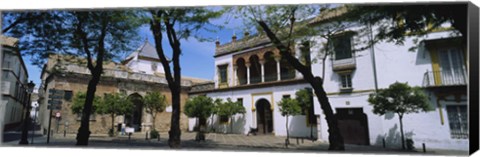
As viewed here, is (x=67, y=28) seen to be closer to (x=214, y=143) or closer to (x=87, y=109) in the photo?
(x=87, y=109)

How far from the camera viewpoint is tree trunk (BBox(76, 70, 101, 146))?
4.86 meters

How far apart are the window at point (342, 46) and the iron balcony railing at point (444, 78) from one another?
1.23 m

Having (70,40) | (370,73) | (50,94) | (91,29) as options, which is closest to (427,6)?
(370,73)

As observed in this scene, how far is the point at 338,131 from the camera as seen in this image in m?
4.53

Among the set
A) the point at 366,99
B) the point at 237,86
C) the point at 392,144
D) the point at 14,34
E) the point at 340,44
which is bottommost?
the point at 392,144

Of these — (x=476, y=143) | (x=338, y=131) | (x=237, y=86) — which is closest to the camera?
(x=476, y=143)

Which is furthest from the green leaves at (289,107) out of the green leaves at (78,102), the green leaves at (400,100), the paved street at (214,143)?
the green leaves at (78,102)

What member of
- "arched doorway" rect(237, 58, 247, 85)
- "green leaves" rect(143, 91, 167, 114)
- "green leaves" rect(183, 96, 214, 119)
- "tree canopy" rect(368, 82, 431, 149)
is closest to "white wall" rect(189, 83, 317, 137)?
"green leaves" rect(183, 96, 214, 119)

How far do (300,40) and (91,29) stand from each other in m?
3.87

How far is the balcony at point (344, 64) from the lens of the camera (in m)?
4.84

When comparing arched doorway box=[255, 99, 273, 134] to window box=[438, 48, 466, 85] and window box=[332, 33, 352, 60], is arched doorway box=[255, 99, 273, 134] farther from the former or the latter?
window box=[438, 48, 466, 85]

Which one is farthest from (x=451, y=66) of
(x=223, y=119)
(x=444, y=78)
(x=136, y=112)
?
(x=136, y=112)

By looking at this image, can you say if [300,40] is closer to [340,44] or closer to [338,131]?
[340,44]

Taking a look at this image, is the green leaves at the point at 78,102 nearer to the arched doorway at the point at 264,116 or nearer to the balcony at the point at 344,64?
the arched doorway at the point at 264,116
